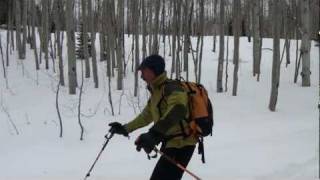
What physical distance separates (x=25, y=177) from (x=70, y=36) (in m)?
7.85

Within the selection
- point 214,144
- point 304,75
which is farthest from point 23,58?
point 214,144

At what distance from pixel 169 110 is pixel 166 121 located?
9 centimetres

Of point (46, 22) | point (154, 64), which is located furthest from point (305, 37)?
point (154, 64)

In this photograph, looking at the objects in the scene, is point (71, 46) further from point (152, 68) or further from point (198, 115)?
point (198, 115)

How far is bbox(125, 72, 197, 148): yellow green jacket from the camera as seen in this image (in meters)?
4.59

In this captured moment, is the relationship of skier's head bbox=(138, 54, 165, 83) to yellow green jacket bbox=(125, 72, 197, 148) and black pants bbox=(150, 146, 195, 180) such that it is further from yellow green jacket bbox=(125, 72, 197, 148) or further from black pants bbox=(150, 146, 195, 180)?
black pants bbox=(150, 146, 195, 180)

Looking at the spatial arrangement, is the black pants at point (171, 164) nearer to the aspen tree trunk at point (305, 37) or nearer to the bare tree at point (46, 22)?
the aspen tree trunk at point (305, 37)

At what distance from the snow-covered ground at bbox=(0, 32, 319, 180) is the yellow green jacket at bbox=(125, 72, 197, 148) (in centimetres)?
380

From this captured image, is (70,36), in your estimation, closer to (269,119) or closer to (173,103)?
(269,119)

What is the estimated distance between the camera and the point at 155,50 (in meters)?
18.0

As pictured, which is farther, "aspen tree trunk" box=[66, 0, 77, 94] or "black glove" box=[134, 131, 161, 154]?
"aspen tree trunk" box=[66, 0, 77, 94]

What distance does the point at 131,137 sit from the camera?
11797mm

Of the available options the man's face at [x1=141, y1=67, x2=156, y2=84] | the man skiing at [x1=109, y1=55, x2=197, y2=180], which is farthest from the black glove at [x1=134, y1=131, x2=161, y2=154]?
the man's face at [x1=141, y1=67, x2=156, y2=84]

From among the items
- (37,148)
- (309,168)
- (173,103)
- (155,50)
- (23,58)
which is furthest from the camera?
(23,58)
